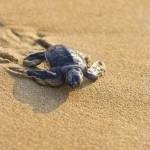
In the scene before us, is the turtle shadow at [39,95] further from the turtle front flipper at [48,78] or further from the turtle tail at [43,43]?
the turtle tail at [43,43]

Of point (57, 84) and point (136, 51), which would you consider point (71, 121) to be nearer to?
point (57, 84)

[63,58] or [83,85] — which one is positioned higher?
[63,58]

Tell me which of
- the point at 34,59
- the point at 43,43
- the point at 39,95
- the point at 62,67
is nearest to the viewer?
the point at 39,95

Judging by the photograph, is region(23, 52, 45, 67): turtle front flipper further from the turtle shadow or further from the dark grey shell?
the turtle shadow

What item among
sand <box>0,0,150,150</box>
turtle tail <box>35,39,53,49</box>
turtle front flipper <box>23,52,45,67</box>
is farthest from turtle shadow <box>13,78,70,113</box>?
turtle tail <box>35,39,53,49</box>

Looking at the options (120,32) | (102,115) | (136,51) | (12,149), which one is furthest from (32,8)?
(12,149)

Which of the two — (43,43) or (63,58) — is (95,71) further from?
(43,43)

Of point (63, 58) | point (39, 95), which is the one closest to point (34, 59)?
point (63, 58)

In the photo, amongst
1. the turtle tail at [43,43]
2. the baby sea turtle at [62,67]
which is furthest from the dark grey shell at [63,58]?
the turtle tail at [43,43]
